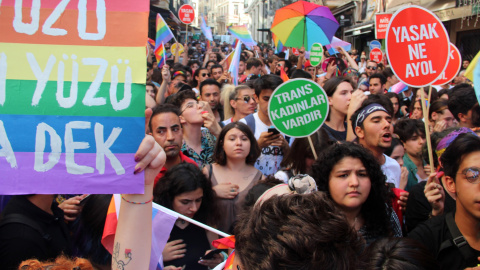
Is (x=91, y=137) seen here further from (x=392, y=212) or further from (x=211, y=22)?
(x=211, y=22)

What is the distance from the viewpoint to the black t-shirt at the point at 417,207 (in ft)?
9.63

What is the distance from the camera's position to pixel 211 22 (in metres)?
128

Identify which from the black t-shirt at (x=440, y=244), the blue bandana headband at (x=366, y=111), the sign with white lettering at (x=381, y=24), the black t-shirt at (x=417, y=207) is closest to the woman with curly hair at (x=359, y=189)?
the black t-shirt at (x=417, y=207)

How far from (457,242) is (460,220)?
5.4 inches

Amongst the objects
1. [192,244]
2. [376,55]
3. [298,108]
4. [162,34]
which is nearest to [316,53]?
[162,34]

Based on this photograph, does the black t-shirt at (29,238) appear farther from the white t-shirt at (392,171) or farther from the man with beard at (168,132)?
the white t-shirt at (392,171)

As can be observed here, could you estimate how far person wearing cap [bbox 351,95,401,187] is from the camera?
370cm

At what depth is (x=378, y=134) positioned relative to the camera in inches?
148

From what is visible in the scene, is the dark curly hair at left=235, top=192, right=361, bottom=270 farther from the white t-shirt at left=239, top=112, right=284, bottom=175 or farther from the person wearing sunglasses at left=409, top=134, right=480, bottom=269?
the white t-shirt at left=239, top=112, right=284, bottom=175

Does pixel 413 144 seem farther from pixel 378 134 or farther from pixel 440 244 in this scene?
pixel 440 244

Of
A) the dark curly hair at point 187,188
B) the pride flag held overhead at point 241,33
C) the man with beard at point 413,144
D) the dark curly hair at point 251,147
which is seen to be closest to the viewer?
the dark curly hair at point 187,188

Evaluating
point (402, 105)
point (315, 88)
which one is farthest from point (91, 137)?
point (402, 105)

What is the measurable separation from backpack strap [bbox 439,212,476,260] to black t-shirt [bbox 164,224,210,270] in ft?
4.73

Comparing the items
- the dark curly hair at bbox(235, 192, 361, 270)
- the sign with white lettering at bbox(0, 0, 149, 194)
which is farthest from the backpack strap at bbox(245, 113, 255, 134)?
the dark curly hair at bbox(235, 192, 361, 270)
